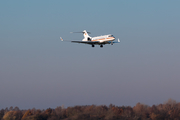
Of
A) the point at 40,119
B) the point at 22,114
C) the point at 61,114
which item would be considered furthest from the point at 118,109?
the point at 22,114

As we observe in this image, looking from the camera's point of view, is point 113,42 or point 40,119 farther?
point 40,119

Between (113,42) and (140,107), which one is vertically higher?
(113,42)

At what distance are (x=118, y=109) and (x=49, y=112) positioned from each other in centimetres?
3725

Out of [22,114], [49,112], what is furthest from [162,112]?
[22,114]

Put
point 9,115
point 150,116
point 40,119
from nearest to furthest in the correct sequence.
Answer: point 150,116 < point 40,119 < point 9,115

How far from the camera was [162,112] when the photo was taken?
134m

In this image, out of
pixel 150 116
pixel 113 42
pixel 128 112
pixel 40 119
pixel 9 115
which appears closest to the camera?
pixel 113 42

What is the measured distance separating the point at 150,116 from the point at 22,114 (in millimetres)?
79238

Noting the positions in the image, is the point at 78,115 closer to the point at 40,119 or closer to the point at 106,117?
the point at 106,117

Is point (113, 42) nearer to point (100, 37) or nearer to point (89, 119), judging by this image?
point (100, 37)

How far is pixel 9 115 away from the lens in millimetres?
169625

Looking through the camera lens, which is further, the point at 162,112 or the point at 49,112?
the point at 49,112

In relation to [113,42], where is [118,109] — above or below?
below

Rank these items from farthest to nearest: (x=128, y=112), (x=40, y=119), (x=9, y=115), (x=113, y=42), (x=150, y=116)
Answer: (x=9, y=115)
(x=40, y=119)
(x=128, y=112)
(x=150, y=116)
(x=113, y=42)
